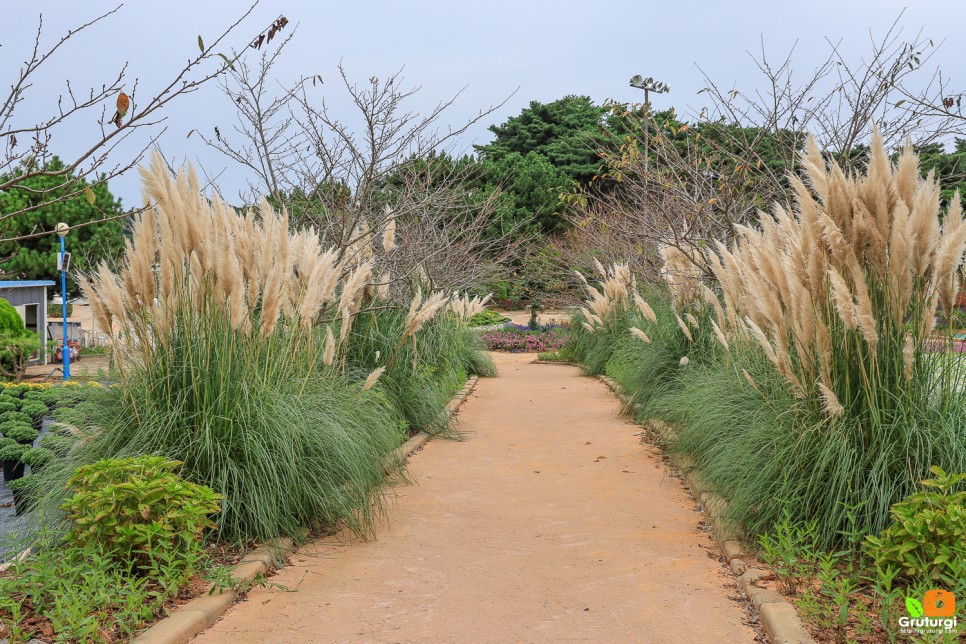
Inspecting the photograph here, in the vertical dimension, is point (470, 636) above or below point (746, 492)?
below

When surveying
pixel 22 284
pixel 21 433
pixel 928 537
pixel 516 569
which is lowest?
pixel 516 569

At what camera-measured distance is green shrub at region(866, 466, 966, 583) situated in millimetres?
3195

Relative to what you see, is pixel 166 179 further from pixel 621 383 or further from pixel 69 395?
pixel 621 383

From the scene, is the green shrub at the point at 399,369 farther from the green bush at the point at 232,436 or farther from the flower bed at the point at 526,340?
the flower bed at the point at 526,340

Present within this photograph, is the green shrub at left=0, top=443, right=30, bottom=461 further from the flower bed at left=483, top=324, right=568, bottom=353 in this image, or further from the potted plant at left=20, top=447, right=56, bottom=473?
the flower bed at left=483, top=324, right=568, bottom=353

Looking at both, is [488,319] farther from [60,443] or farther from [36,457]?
[60,443]

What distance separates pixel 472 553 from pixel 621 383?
19.6 ft

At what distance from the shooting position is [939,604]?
2.99m

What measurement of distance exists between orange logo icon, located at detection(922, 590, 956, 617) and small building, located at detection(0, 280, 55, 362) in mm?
19583

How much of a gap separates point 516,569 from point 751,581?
1099 millimetres

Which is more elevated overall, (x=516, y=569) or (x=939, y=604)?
(x=939, y=604)

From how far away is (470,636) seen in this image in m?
3.23

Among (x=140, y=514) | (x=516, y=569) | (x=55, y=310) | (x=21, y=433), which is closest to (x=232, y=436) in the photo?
(x=140, y=514)

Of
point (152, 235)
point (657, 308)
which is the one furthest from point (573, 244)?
point (152, 235)
